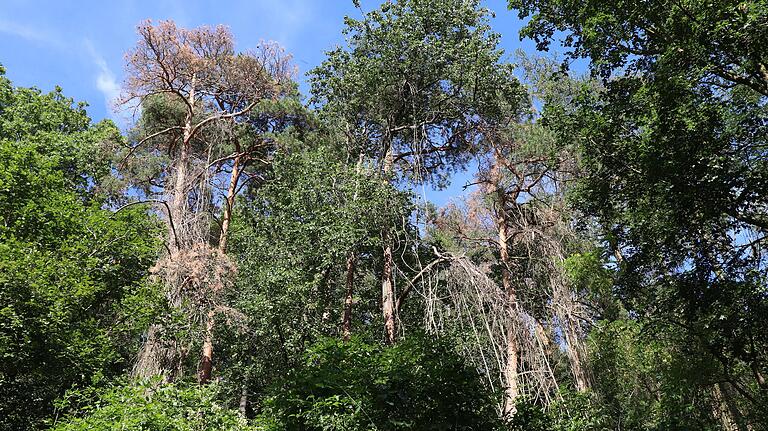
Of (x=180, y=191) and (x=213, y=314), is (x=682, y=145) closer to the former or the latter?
(x=213, y=314)

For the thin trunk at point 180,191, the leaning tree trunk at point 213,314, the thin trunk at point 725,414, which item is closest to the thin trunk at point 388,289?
the leaning tree trunk at point 213,314

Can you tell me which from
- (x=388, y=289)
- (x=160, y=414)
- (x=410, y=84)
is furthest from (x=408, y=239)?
(x=160, y=414)

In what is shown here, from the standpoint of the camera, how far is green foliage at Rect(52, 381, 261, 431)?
17.2ft

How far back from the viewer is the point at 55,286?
802 cm

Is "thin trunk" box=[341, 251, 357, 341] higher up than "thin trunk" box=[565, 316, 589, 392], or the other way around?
"thin trunk" box=[341, 251, 357, 341]

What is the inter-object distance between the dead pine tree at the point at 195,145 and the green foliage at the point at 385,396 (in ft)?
16.2

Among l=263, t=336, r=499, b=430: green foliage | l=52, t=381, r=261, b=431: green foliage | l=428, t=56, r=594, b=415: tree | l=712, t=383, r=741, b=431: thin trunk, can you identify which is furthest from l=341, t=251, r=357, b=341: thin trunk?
→ l=712, t=383, r=741, b=431: thin trunk

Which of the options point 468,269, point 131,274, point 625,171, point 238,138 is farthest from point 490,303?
point 238,138

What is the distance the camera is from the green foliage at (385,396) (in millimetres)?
4762

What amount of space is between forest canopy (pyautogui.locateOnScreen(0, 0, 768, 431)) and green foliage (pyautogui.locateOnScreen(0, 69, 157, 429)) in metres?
0.05

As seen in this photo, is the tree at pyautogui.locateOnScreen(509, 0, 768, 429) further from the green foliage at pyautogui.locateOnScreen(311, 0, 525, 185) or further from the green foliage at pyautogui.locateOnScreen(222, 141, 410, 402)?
the green foliage at pyautogui.locateOnScreen(222, 141, 410, 402)

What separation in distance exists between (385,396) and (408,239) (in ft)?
17.4

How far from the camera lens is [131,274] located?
1002 cm

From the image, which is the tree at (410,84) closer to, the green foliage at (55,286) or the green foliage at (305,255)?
the green foliage at (305,255)
